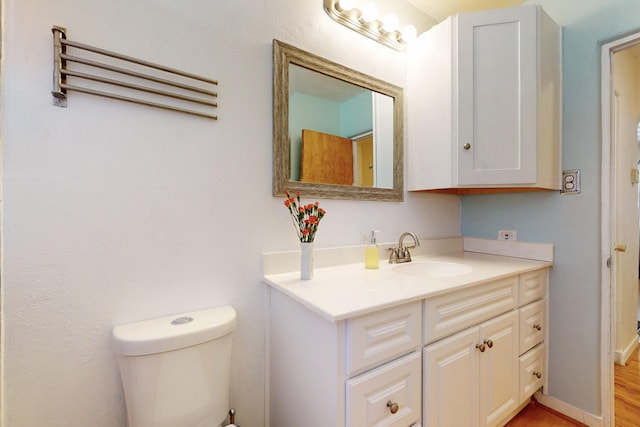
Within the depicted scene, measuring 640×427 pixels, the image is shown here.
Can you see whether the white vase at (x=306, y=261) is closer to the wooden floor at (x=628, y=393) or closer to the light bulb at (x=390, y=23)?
the light bulb at (x=390, y=23)

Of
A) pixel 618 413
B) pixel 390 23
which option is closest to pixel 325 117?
pixel 390 23

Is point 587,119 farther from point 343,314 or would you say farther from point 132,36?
point 132,36

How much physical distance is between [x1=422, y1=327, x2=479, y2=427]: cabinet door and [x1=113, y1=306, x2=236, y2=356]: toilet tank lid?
0.73m

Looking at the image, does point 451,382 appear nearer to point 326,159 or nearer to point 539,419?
point 539,419

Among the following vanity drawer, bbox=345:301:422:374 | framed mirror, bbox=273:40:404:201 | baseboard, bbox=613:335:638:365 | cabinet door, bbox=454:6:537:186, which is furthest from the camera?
baseboard, bbox=613:335:638:365

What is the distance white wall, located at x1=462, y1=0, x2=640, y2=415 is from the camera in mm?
1378

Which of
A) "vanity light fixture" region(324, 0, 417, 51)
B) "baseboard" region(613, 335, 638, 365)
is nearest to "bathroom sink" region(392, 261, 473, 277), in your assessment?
"vanity light fixture" region(324, 0, 417, 51)

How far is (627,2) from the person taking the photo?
1.27 meters

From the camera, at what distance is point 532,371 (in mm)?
1442

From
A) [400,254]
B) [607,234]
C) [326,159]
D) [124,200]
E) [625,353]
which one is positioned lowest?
[625,353]

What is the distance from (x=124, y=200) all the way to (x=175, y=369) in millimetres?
578

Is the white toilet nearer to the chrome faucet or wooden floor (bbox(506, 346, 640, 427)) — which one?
the chrome faucet

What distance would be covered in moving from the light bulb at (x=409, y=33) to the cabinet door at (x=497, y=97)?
255 mm

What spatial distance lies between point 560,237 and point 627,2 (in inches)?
45.0
